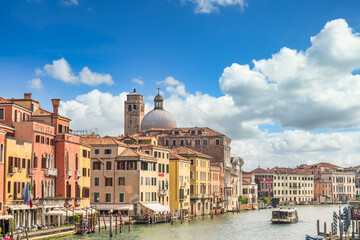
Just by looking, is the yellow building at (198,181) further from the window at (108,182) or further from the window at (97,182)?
the window at (97,182)

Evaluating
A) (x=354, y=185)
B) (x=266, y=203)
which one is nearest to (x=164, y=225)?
(x=266, y=203)

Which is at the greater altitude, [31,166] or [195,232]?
[31,166]

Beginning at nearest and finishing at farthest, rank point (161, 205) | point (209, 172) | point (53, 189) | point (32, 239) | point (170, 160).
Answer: point (32, 239) < point (53, 189) < point (161, 205) < point (170, 160) < point (209, 172)

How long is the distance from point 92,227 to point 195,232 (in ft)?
30.4

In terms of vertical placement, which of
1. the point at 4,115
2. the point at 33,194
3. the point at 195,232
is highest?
the point at 4,115

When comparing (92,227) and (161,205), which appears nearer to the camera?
(92,227)

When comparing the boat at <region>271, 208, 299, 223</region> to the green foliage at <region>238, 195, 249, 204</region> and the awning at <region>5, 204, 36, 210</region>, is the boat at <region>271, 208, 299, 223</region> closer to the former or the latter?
the awning at <region>5, 204, 36, 210</region>

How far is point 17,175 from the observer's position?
138 ft

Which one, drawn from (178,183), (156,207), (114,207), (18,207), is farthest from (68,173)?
(178,183)

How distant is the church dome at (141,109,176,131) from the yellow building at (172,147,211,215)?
2427cm

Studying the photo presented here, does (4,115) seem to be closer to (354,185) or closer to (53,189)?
(53,189)

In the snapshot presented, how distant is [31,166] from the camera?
145ft

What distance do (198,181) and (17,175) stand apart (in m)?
37.2

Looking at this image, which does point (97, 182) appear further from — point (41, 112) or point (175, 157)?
point (41, 112)
